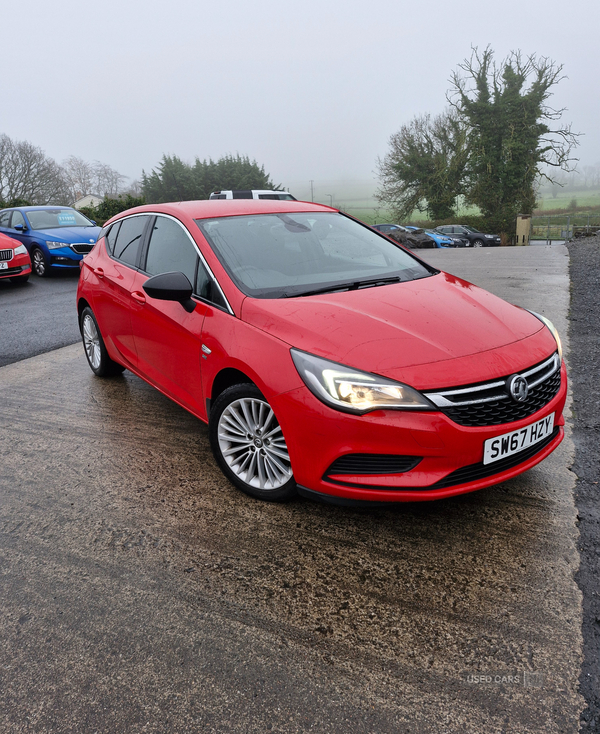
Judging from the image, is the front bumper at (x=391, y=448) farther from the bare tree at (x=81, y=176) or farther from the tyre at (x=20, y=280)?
the bare tree at (x=81, y=176)

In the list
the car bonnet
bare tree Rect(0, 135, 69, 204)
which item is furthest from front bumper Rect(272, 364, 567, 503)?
bare tree Rect(0, 135, 69, 204)

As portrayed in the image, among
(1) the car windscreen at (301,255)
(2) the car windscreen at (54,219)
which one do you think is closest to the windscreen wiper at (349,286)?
(1) the car windscreen at (301,255)

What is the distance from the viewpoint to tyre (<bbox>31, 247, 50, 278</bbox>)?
42.6 feet

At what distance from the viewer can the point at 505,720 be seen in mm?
1819

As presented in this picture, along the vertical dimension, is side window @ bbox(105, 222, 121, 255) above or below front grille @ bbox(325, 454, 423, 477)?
above

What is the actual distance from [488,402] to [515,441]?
264mm

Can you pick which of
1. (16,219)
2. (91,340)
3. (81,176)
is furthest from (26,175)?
(91,340)

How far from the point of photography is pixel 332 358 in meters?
2.60

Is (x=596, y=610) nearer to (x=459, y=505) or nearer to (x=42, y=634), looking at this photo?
(x=459, y=505)

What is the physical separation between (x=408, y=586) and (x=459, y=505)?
729mm

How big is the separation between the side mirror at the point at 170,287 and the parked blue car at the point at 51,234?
33.9 ft

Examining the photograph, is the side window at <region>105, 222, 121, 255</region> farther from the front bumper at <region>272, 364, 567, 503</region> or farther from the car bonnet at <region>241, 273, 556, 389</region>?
the front bumper at <region>272, 364, 567, 503</region>

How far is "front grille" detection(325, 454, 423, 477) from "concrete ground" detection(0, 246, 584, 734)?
43 cm

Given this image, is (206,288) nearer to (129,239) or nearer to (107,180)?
(129,239)
